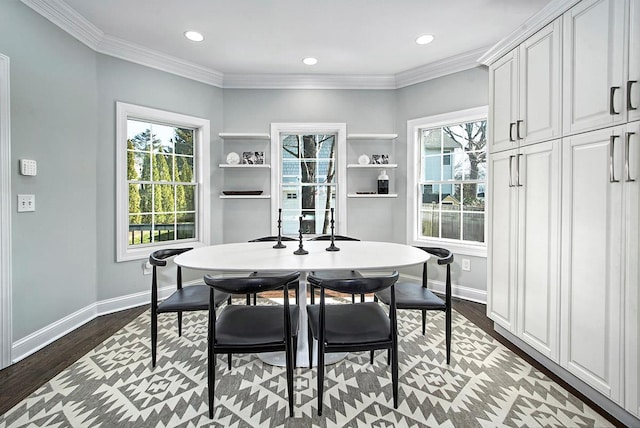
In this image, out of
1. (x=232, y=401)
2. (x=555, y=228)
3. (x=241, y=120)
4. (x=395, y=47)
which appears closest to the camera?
(x=232, y=401)

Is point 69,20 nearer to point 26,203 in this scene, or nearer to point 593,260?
point 26,203

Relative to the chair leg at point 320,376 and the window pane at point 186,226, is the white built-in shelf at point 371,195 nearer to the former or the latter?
the window pane at point 186,226

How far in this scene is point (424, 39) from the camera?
3102 mm

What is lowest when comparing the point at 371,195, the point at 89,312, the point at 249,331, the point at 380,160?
the point at 89,312

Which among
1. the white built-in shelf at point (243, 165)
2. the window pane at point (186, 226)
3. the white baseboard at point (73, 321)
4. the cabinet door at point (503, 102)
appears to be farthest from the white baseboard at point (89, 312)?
the cabinet door at point (503, 102)

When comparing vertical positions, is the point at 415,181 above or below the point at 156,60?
below

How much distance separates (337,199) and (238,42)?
7.03ft

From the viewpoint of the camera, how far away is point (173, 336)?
2.61 metres

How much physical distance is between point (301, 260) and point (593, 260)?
1.71 m

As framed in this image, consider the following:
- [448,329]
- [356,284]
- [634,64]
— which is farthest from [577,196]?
[356,284]

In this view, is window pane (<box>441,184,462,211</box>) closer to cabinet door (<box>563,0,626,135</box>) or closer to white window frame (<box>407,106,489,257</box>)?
white window frame (<box>407,106,489,257</box>)

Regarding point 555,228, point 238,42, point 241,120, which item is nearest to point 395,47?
point 238,42

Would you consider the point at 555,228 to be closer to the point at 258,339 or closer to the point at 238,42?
the point at 258,339

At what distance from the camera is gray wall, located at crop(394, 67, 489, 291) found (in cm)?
342
